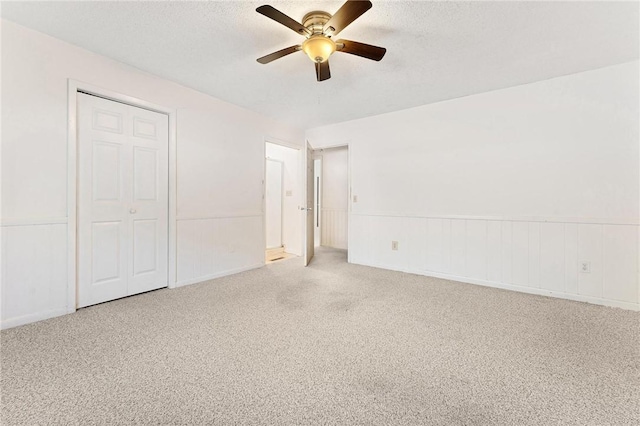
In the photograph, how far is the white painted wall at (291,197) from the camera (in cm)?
536

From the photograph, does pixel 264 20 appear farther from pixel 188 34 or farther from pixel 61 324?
pixel 61 324

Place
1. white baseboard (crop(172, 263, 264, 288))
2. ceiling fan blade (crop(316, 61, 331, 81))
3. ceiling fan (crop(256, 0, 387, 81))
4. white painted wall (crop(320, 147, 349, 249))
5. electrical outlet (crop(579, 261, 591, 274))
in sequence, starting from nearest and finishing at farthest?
ceiling fan (crop(256, 0, 387, 81)), ceiling fan blade (crop(316, 61, 331, 81)), electrical outlet (crop(579, 261, 591, 274)), white baseboard (crop(172, 263, 264, 288)), white painted wall (crop(320, 147, 349, 249))

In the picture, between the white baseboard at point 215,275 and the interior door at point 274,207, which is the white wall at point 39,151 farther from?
the interior door at point 274,207

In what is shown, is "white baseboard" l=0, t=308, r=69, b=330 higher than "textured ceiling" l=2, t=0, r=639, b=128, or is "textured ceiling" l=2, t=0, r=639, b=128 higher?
"textured ceiling" l=2, t=0, r=639, b=128

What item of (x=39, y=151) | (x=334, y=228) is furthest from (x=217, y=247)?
(x=334, y=228)

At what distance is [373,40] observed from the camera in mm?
2223

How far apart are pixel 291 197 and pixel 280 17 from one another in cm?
398

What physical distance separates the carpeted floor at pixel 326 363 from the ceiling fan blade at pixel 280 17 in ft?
6.91

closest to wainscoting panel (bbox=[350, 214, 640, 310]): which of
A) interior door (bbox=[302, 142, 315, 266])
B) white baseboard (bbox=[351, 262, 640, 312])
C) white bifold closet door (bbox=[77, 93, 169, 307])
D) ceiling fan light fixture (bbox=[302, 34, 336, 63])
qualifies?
white baseboard (bbox=[351, 262, 640, 312])

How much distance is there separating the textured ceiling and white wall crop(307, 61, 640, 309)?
32 centimetres

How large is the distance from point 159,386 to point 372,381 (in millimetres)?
1135

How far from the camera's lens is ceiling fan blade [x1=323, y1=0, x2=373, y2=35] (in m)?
1.54

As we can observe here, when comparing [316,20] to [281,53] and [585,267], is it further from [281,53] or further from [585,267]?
[585,267]

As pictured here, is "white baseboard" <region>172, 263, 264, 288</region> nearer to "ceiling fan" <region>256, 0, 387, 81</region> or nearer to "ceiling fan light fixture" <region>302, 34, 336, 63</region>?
"ceiling fan" <region>256, 0, 387, 81</region>
